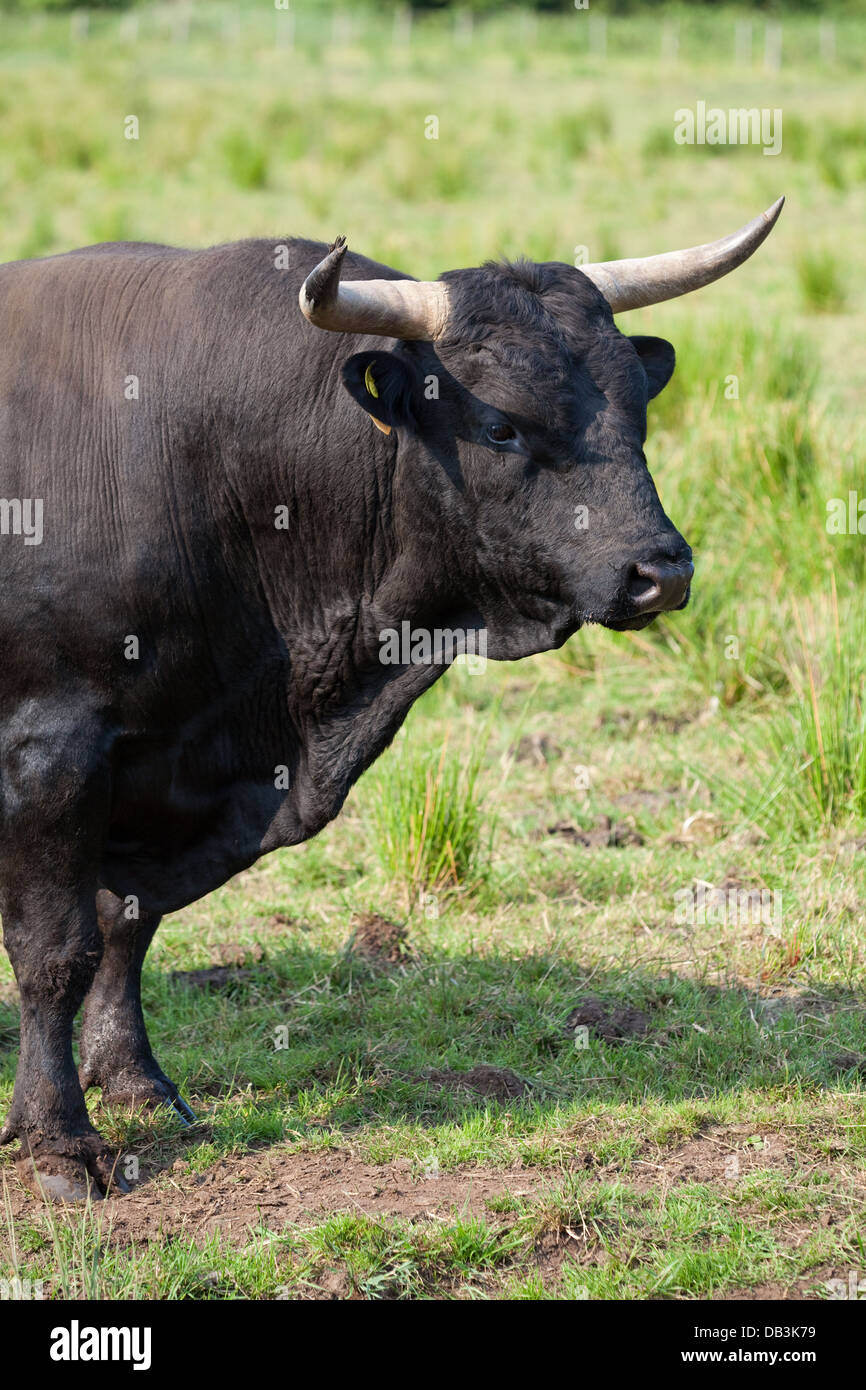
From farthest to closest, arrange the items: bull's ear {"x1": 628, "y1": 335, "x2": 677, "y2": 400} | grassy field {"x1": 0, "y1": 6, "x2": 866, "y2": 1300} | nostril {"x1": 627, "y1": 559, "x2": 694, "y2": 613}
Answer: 1. bull's ear {"x1": 628, "y1": 335, "x2": 677, "y2": 400}
2. grassy field {"x1": 0, "y1": 6, "x2": 866, "y2": 1300}
3. nostril {"x1": 627, "y1": 559, "x2": 694, "y2": 613}

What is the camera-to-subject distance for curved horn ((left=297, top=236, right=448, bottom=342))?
12.4 ft

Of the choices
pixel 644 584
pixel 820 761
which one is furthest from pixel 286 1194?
pixel 820 761

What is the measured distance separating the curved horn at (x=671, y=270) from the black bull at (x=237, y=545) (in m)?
0.19

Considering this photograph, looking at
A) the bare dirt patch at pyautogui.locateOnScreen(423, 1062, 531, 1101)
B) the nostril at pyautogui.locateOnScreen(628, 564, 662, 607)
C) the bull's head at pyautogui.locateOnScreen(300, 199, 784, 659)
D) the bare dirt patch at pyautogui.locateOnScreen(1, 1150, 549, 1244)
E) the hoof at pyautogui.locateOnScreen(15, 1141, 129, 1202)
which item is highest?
the bull's head at pyautogui.locateOnScreen(300, 199, 784, 659)

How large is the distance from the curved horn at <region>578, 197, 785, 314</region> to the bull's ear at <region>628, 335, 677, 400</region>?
0.58ft

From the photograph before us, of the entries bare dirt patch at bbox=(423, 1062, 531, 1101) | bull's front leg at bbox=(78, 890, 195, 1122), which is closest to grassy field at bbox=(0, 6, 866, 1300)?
bare dirt patch at bbox=(423, 1062, 531, 1101)

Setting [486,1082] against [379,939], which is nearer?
[486,1082]

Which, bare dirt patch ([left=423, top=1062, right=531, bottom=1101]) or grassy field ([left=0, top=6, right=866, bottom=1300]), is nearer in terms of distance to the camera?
grassy field ([left=0, top=6, right=866, bottom=1300])

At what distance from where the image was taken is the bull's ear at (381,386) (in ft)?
13.3

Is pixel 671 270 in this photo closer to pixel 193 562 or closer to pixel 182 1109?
pixel 193 562

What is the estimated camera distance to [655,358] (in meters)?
4.71

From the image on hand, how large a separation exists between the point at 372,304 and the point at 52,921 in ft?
6.13

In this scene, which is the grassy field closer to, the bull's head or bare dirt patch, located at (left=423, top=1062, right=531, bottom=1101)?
bare dirt patch, located at (left=423, top=1062, right=531, bottom=1101)

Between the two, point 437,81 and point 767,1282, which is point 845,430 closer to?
point 767,1282
